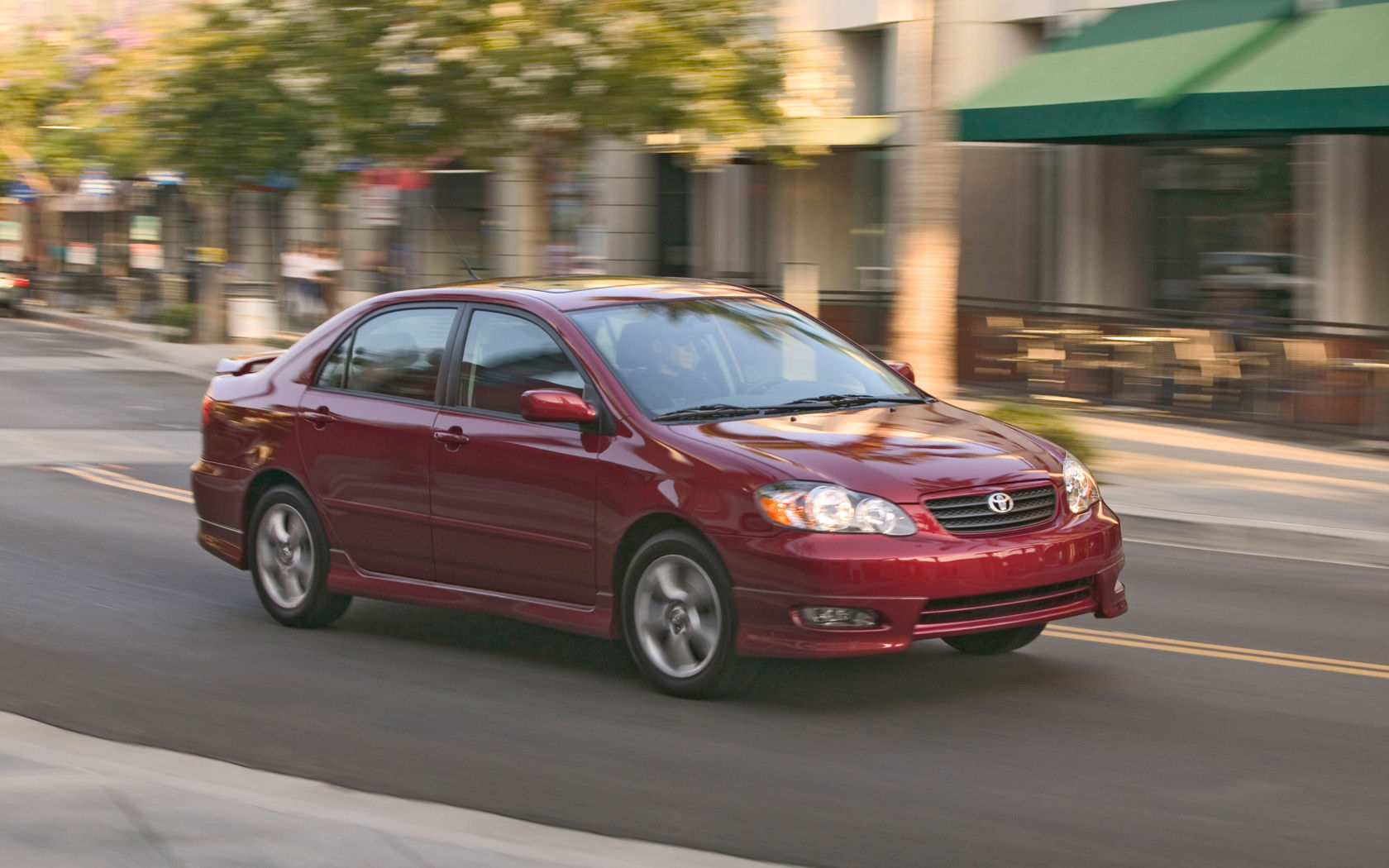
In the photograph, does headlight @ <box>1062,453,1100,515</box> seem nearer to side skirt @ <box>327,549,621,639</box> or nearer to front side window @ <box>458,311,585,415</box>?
side skirt @ <box>327,549,621,639</box>

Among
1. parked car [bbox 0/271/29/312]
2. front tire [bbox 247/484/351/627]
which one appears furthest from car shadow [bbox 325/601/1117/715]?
parked car [bbox 0/271/29/312]

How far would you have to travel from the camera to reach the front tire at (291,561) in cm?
807

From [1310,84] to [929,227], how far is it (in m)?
4.85

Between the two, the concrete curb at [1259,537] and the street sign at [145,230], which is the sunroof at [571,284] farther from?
the street sign at [145,230]

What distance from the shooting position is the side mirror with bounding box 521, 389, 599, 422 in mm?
6797

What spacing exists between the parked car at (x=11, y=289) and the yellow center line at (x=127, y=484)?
1054 inches

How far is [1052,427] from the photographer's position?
13.4m

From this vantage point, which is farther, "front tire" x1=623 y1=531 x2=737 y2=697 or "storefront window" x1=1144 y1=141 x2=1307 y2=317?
"storefront window" x1=1144 y1=141 x2=1307 y2=317

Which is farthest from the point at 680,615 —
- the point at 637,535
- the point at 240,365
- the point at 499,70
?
the point at 499,70

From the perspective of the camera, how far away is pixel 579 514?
22.4 ft

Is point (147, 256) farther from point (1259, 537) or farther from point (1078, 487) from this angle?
point (1078, 487)

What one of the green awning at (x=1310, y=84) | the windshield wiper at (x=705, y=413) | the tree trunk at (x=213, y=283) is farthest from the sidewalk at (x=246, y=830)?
the tree trunk at (x=213, y=283)

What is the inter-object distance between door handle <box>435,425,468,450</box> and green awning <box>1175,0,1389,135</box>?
1169 centimetres

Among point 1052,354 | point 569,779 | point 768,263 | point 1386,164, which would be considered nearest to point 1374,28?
point 1386,164
